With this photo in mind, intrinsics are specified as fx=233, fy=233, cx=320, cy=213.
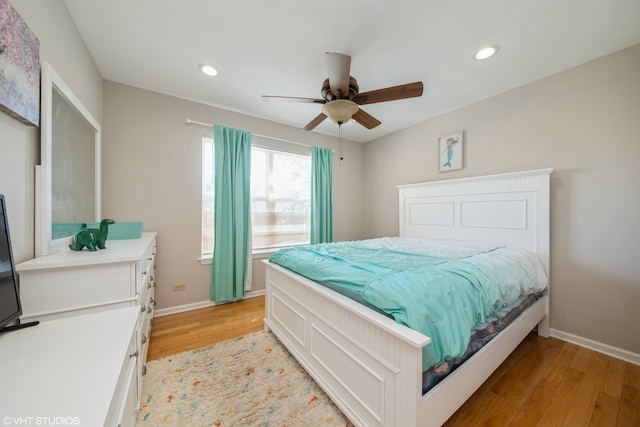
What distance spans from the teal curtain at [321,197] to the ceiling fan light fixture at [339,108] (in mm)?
1793

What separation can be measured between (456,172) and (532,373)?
7.19 feet

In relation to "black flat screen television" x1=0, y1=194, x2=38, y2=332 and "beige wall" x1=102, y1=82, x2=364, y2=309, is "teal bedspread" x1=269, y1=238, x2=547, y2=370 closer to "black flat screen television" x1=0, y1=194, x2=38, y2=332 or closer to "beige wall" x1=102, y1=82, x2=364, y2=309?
"black flat screen television" x1=0, y1=194, x2=38, y2=332

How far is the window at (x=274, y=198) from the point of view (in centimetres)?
301

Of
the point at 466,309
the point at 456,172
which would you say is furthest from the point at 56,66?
the point at 456,172

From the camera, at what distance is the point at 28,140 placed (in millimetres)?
1173

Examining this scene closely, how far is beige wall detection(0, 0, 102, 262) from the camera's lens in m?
1.04

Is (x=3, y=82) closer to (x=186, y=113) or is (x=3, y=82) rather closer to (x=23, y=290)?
(x=23, y=290)

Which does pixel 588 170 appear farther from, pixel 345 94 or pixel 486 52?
pixel 345 94

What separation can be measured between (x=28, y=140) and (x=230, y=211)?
188 centimetres

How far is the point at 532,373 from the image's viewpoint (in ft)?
5.75

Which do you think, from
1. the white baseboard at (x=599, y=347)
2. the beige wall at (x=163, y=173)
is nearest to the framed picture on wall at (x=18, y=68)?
the beige wall at (x=163, y=173)

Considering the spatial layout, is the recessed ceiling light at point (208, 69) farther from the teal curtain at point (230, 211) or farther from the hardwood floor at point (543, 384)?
the hardwood floor at point (543, 384)

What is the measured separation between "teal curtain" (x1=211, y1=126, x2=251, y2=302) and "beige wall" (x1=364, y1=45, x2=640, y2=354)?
9.99 ft

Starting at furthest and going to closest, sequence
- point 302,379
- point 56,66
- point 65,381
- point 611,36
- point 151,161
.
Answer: point 151,161
point 611,36
point 302,379
point 56,66
point 65,381
